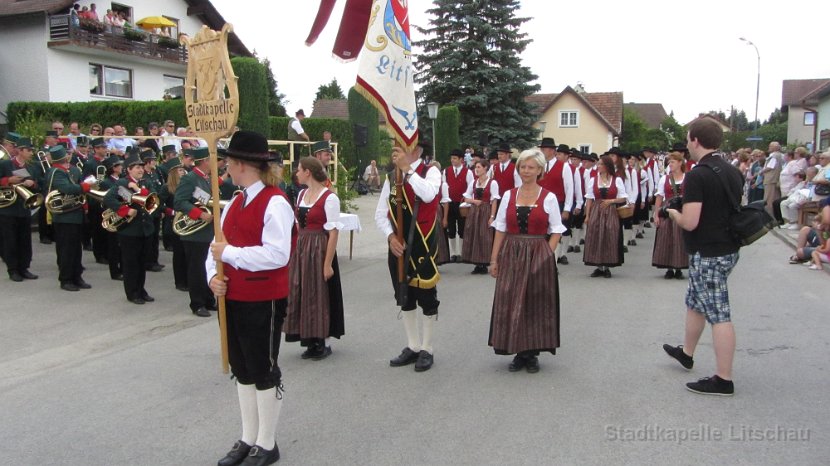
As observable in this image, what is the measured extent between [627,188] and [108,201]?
836 cm

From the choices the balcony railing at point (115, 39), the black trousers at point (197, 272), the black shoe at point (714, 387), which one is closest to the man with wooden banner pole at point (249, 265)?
the black shoe at point (714, 387)

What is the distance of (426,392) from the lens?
524cm

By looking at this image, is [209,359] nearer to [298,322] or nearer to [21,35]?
[298,322]

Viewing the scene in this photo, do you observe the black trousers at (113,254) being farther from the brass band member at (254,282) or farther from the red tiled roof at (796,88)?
the red tiled roof at (796,88)

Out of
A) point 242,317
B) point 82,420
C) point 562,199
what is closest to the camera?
point 242,317

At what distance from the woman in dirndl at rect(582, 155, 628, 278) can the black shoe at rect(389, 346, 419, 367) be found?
5442 mm

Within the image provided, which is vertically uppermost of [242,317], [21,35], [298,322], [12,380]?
[21,35]

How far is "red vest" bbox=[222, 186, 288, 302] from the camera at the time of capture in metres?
3.74

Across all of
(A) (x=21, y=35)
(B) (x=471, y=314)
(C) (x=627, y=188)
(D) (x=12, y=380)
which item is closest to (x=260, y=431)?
(D) (x=12, y=380)

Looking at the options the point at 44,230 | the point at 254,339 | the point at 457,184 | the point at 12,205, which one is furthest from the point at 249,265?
the point at 44,230

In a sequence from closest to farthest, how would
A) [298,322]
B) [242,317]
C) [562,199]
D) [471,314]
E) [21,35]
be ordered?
1. [242,317]
2. [298,322]
3. [471,314]
4. [562,199]
5. [21,35]

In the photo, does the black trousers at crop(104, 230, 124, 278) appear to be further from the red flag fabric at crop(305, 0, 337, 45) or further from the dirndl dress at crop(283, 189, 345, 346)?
the red flag fabric at crop(305, 0, 337, 45)

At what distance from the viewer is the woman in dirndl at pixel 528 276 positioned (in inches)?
223

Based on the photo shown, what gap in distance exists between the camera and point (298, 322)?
608cm
